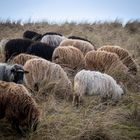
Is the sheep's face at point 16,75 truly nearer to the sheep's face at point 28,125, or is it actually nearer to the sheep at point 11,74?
the sheep at point 11,74

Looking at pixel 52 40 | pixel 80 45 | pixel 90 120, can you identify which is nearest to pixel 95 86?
pixel 90 120

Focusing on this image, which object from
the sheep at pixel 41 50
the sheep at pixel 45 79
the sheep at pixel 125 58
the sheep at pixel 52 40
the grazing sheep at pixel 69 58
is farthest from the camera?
the sheep at pixel 52 40

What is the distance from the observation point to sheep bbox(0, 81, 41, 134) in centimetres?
469

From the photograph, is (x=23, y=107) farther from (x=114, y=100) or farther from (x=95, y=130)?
(x=114, y=100)

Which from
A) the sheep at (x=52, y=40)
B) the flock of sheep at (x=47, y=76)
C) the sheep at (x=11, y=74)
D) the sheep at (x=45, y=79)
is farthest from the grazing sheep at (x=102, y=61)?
the sheep at (x=52, y=40)

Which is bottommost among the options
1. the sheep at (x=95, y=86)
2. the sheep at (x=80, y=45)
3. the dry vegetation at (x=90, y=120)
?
the dry vegetation at (x=90, y=120)

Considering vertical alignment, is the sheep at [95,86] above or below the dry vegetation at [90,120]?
above

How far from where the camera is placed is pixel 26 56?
7395mm

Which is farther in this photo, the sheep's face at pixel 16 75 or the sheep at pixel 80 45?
the sheep at pixel 80 45

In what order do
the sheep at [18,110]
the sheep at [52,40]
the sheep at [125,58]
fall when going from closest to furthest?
the sheep at [18,110] → the sheep at [125,58] → the sheep at [52,40]

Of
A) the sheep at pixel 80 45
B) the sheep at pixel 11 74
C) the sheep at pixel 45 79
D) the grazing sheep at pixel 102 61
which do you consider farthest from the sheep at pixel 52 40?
the sheep at pixel 11 74

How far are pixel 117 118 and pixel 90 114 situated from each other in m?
0.37

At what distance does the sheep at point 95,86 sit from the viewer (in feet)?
20.3

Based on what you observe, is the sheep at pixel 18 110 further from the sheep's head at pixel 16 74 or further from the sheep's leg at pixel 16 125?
the sheep's head at pixel 16 74
